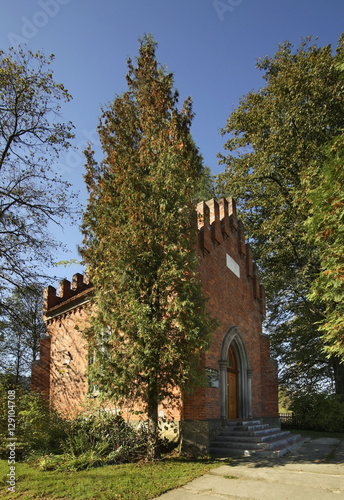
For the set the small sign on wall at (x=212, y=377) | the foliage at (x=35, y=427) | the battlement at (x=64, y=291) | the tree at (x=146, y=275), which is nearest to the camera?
the tree at (x=146, y=275)

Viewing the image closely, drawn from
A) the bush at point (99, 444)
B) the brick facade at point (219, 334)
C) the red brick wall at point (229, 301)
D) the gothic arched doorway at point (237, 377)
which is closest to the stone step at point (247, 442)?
Answer: the brick facade at point (219, 334)

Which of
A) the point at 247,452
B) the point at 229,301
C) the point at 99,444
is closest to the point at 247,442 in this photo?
the point at 247,452

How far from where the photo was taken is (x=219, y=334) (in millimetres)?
12586

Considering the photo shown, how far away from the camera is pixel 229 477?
24.8ft

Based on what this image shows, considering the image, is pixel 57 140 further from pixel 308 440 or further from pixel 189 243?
pixel 308 440

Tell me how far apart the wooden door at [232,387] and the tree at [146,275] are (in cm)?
429

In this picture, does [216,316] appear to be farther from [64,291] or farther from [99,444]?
[64,291]

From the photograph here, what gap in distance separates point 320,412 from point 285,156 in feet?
43.5

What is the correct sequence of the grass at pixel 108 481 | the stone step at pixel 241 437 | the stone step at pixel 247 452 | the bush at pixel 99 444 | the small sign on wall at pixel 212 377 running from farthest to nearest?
1. the small sign on wall at pixel 212 377
2. the stone step at pixel 241 437
3. the stone step at pixel 247 452
4. the bush at pixel 99 444
5. the grass at pixel 108 481

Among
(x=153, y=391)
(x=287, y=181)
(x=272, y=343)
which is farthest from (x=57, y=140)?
(x=272, y=343)

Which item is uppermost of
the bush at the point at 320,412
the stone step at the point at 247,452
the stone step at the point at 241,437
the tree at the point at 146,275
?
the tree at the point at 146,275

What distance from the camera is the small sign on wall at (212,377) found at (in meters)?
11.1

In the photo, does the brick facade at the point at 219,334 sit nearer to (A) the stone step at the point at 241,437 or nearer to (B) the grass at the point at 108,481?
(A) the stone step at the point at 241,437

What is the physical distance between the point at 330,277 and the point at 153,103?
8377mm
